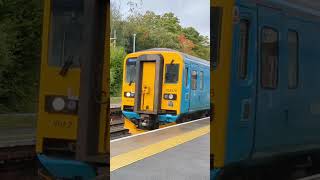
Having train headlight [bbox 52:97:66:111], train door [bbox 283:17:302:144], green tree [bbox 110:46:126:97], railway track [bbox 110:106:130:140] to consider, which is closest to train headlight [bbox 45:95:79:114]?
train headlight [bbox 52:97:66:111]

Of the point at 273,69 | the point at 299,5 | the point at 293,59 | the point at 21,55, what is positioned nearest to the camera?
the point at 273,69

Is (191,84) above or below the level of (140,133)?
above

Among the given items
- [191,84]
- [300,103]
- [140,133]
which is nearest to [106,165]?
[140,133]

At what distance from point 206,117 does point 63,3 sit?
1.86 meters

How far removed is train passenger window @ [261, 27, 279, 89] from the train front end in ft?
2.80

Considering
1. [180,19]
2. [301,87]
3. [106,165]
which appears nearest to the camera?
[180,19]

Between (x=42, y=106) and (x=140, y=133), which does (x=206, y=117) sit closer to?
(x=140, y=133)

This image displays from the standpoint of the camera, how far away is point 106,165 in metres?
5.63

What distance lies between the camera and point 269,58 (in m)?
5.92

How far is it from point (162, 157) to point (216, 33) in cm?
110

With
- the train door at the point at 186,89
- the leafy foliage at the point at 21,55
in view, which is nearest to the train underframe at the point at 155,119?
the train door at the point at 186,89

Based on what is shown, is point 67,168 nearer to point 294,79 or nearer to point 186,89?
point 186,89

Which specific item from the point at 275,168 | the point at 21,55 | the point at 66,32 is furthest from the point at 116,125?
the point at 21,55

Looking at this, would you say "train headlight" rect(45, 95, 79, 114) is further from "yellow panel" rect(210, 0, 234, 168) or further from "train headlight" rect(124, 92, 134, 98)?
"yellow panel" rect(210, 0, 234, 168)
